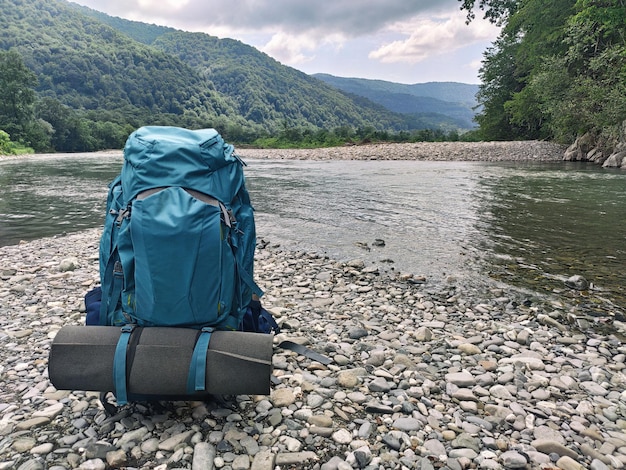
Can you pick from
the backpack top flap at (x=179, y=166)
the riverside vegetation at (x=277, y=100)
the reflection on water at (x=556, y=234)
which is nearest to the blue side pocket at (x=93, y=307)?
the backpack top flap at (x=179, y=166)

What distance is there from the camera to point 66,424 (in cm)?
278

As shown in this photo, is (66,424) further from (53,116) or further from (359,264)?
(53,116)

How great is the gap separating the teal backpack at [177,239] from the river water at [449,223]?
4.41 meters

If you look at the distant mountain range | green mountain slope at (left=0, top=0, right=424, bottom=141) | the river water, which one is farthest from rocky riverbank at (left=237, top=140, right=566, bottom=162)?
the distant mountain range

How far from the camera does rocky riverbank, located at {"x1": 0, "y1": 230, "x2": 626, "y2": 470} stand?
2518 mm

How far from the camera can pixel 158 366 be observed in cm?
251

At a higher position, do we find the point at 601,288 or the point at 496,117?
the point at 496,117

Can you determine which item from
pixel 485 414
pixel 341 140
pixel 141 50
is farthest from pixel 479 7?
pixel 141 50

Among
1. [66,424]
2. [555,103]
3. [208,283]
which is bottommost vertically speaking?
[66,424]

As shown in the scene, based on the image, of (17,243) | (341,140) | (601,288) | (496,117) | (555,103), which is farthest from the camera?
(341,140)

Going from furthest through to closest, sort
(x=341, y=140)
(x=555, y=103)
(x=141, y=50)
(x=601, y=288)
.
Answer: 1. (x=141, y=50)
2. (x=341, y=140)
3. (x=555, y=103)
4. (x=601, y=288)

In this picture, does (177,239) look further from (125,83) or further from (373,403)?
(125,83)

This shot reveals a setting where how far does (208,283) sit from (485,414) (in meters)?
2.18

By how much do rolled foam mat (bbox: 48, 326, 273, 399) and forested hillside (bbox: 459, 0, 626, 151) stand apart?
26.3 m
